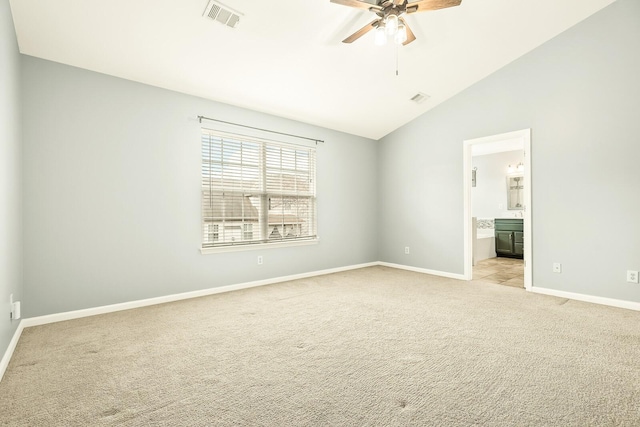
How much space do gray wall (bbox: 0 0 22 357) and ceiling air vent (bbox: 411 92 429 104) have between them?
4514mm

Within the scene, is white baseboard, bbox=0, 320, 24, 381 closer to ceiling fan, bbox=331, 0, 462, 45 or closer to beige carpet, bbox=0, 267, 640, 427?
beige carpet, bbox=0, 267, 640, 427

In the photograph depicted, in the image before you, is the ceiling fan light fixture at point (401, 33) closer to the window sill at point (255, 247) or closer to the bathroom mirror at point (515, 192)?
the window sill at point (255, 247)

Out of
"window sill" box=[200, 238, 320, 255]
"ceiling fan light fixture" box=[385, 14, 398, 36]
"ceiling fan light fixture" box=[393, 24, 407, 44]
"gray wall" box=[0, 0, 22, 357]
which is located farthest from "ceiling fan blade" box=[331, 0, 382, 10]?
"window sill" box=[200, 238, 320, 255]

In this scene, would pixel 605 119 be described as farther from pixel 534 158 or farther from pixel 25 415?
pixel 25 415

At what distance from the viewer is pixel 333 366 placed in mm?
2084

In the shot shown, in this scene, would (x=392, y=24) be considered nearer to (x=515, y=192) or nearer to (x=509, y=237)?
(x=509, y=237)

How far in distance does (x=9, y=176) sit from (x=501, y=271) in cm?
659

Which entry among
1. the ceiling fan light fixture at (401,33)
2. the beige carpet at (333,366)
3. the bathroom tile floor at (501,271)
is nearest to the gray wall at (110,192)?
the beige carpet at (333,366)

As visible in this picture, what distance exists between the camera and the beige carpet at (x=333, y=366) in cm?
159

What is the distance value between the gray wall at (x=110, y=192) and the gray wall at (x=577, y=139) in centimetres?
345

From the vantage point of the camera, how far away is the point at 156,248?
3.59m

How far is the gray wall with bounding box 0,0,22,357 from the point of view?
2150 mm

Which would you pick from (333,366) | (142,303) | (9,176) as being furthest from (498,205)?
(9,176)

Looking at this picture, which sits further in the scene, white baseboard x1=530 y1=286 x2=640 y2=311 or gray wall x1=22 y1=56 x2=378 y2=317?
white baseboard x1=530 y1=286 x2=640 y2=311
